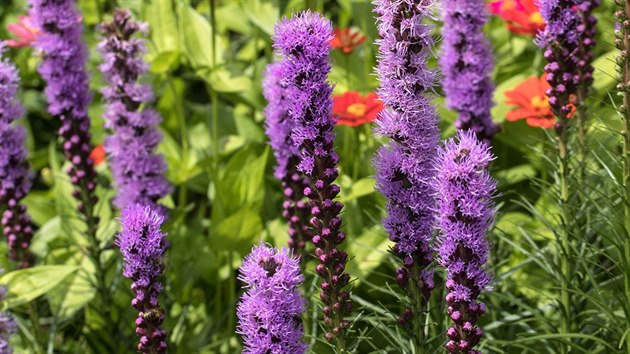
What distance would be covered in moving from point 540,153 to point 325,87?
1192 millimetres

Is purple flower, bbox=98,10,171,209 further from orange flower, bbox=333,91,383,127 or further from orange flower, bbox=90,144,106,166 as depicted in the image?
orange flower, bbox=90,144,106,166

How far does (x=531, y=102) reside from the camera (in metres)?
3.74

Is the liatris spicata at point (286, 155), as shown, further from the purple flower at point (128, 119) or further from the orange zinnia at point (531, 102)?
the orange zinnia at point (531, 102)

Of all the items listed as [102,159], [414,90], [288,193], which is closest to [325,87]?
[414,90]

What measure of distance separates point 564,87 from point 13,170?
86.8 inches

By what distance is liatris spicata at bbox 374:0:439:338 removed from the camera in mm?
2230

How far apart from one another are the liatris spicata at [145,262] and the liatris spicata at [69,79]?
1205 millimetres

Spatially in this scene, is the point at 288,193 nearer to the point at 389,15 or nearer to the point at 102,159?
the point at 389,15

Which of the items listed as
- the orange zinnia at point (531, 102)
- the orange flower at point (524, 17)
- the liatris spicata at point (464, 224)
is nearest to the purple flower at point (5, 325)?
the liatris spicata at point (464, 224)

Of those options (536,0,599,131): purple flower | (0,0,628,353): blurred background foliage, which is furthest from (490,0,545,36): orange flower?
(536,0,599,131): purple flower

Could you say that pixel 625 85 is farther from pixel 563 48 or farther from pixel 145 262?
pixel 145 262

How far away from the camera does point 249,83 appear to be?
4156 mm

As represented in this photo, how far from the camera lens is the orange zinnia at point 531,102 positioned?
3633mm

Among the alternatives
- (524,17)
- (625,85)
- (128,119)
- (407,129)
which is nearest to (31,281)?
(128,119)
